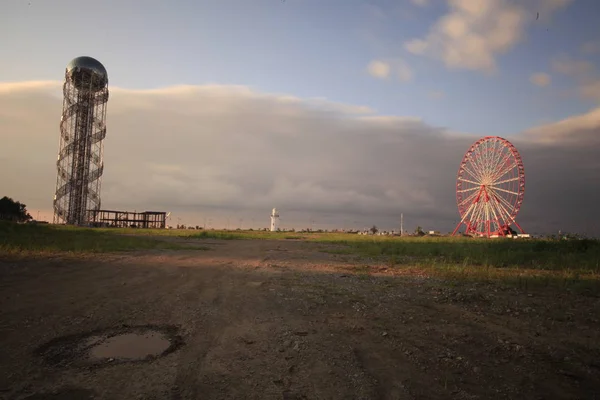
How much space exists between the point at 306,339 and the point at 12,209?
3600 inches

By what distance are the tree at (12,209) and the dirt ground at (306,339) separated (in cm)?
8041

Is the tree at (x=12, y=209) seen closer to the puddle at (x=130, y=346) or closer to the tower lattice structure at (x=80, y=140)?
the tower lattice structure at (x=80, y=140)

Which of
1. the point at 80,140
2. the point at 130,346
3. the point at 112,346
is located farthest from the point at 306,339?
the point at 80,140

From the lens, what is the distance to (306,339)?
5930 millimetres

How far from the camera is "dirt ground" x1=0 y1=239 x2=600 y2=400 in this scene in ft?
14.8

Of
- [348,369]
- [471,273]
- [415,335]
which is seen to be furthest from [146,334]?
[471,273]

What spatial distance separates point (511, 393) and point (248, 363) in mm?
3197

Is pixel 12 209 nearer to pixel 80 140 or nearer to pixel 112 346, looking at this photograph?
pixel 80 140

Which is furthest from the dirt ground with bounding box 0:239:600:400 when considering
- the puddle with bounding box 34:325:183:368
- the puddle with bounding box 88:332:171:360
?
the puddle with bounding box 88:332:171:360

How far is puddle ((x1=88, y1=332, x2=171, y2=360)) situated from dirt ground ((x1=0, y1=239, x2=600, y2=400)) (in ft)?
0.75

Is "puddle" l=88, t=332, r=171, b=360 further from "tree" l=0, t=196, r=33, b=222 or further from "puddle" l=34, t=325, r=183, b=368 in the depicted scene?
"tree" l=0, t=196, r=33, b=222

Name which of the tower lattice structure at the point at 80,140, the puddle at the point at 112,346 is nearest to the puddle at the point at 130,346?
the puddle at the point at 112,346

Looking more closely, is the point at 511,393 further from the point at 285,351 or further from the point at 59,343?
the point at 59,343

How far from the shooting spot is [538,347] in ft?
18.7
